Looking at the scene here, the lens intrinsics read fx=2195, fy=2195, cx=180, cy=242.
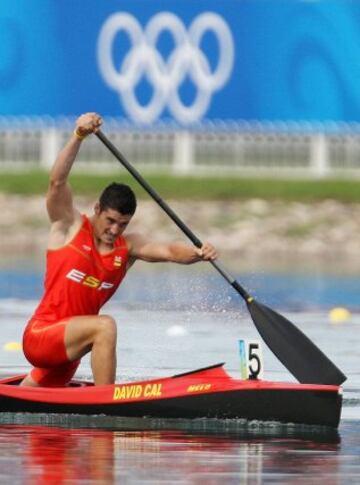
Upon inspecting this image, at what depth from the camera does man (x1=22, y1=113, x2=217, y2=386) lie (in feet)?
50.3

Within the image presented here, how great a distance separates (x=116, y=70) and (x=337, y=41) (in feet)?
15.8

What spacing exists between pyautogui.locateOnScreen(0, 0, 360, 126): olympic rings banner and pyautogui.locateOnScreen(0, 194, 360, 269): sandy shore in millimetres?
2886

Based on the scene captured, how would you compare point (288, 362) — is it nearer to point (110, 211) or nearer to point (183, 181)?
point (110, 211)

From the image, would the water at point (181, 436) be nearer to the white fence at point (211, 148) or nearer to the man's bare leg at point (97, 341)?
the man's bare leg at point (97, 341)

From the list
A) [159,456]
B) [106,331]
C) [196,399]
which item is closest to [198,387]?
[196,399]

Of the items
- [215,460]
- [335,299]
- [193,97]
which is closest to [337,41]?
[193,97]

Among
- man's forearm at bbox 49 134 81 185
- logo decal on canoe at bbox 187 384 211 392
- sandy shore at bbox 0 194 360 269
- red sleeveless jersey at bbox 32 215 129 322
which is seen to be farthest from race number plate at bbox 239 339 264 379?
sandy shore at bbox 0 194 360 269

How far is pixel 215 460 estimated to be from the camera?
1335 cm

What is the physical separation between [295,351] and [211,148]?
31.3 metres

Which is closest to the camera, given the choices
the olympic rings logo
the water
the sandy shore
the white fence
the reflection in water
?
the reflection in water

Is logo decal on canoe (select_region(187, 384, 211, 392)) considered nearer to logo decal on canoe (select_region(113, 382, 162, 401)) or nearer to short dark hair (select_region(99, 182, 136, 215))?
logo decal on canoe (select_region(113, 382, 162, 401))

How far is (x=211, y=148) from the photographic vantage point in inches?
1865

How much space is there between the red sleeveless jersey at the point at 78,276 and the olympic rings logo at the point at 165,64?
101ft

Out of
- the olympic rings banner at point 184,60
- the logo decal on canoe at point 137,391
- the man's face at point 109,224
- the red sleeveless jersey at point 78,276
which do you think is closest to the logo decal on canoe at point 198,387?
the logo decal on canoe at point 137,391
